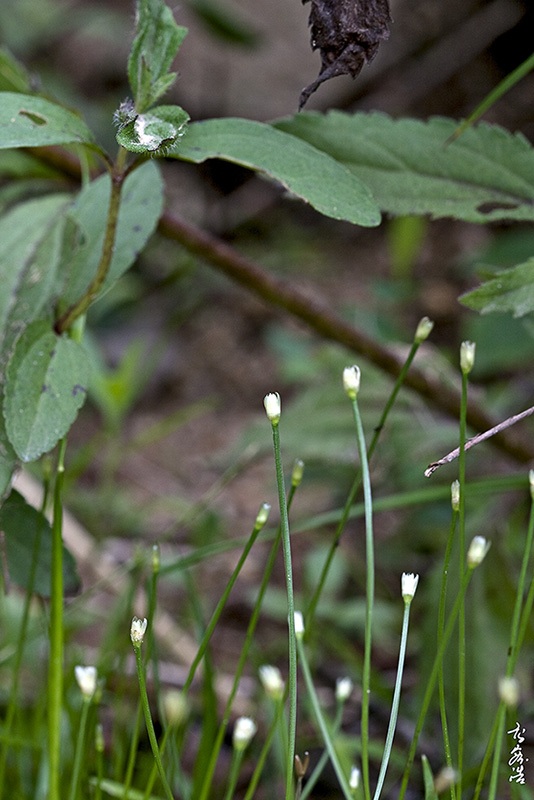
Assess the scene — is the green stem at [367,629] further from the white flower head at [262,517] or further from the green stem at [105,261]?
the green stem at [105,261]

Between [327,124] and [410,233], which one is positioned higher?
[410,233]

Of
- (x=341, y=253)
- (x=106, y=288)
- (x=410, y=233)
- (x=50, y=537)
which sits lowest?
(x=50, y=537)

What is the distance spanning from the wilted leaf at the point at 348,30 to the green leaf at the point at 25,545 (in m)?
0.38

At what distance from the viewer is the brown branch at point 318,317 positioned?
85 centimetres

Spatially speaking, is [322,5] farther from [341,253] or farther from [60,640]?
[341,253]

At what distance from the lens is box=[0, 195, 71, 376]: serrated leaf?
649 millimetres

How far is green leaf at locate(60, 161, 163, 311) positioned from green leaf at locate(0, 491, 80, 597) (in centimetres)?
17

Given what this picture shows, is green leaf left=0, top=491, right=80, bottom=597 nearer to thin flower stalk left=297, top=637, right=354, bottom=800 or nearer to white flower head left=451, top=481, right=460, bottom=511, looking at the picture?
thin flower stalk left=297, top=637, right=354, bottom=800

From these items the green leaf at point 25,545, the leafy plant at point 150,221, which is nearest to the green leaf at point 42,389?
the leafy plant at point 150,221

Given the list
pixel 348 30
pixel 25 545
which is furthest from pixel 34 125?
pixel 25 545

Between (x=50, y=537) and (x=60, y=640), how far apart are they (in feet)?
0.34

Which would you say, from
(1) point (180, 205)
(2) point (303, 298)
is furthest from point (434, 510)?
(1) point (180, 205)

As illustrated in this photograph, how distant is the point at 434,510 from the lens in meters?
1.12

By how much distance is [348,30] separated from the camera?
49cm
